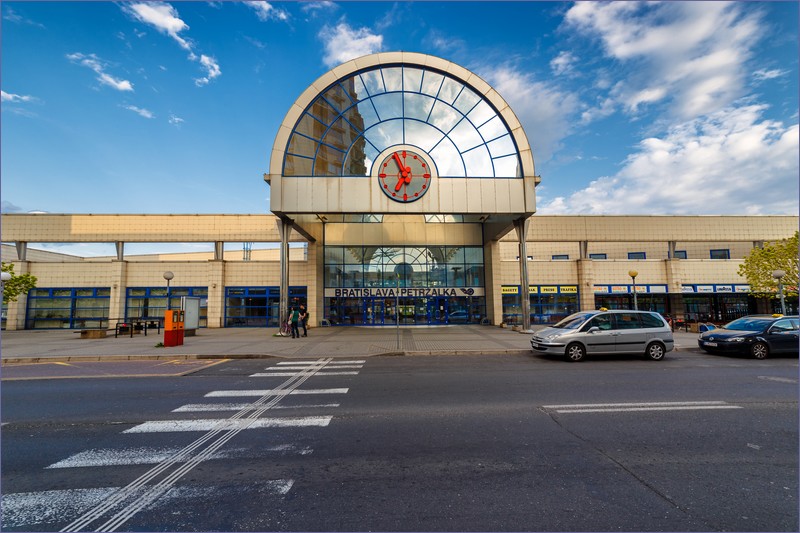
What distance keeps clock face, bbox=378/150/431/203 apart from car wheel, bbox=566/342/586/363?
10.9 m

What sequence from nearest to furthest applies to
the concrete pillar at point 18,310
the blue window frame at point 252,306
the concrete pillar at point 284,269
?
the concrete pillar at point 284,269
the concrete pillar at point 18,310
the blue window frame at point 252,306

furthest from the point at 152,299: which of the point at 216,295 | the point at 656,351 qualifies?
the point at 656,351

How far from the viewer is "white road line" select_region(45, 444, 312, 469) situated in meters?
4.43

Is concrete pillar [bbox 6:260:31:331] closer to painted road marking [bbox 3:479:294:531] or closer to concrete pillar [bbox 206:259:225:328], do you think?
concrete pillar [bbox 206:259:225:328]

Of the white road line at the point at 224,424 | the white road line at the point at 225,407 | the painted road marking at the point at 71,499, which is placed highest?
the painted road marking at the point at 71,499

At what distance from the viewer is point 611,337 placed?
11.9 m

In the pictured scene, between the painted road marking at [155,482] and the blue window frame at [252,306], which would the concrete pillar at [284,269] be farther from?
the painted road marking at [155,482]

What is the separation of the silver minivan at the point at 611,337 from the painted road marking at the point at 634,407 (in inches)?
197

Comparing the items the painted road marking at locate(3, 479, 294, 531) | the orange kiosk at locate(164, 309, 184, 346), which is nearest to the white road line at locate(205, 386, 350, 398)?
the painted road marking at locate(3, 479, 294, 531)

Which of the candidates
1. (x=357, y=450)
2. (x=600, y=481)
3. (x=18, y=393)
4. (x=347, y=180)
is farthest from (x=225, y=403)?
(x=347, y=180)

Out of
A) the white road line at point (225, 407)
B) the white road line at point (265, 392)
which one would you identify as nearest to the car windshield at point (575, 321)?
the white road line at point (265, 392)

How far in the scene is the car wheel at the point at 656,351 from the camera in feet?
39.3

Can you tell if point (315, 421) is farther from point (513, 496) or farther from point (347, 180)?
point (347, 180)

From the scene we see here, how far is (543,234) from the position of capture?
28.7 meters
